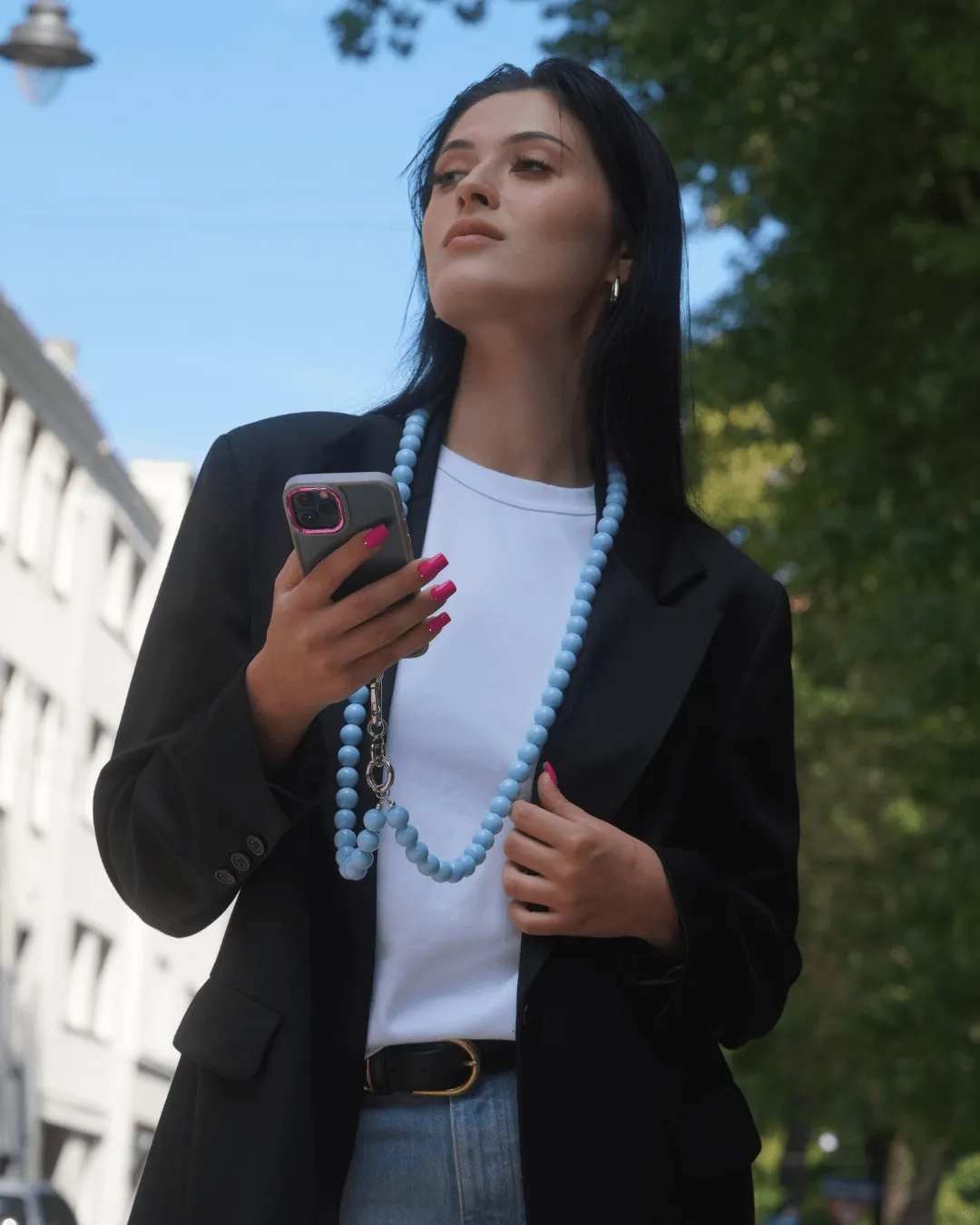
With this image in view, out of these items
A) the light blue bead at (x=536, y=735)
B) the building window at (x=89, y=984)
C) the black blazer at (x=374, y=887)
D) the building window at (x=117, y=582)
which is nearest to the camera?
the black blazer at (x=374, y=887)

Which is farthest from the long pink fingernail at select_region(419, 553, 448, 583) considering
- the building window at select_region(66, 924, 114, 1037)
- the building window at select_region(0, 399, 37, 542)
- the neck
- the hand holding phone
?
the building window at select_region(66, 924, 114, 1037)

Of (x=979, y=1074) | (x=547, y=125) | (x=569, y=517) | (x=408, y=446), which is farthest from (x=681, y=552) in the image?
(x=979, y=1074)

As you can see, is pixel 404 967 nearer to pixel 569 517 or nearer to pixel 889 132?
pixel 569 517

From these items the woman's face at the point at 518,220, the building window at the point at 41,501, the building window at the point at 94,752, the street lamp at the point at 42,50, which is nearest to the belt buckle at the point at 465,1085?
the woman's face at the point at 518,220

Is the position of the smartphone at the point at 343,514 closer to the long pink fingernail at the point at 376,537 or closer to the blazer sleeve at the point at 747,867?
the long pink fingernail at the point at 376,537

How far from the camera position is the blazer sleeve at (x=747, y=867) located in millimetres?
2498

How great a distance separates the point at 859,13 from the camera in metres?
9.64

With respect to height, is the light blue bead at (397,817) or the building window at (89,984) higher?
the building window at (89,984)

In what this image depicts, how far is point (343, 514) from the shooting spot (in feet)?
7.19

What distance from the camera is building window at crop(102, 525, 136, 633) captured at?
40.5 meters

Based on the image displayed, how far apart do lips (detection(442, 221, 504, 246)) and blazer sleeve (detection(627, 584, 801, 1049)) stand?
2.00 feet

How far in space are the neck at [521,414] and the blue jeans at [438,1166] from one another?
87 centimetres

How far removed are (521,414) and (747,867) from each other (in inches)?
26.0

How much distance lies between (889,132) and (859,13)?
27.8 inches
